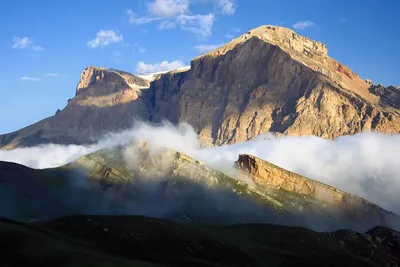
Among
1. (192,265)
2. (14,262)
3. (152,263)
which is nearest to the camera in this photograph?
(14,262)

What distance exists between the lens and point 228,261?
199875 mm

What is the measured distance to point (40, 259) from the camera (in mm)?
140750

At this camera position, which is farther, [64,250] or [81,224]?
[81,224]

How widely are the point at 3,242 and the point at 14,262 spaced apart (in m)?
14.6

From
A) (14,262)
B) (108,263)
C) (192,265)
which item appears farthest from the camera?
(192,265)

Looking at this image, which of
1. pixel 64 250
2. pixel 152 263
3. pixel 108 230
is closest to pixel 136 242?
pixel 108 230

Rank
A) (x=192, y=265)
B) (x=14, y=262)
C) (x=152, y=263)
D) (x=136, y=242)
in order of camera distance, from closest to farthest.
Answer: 1. (x=14, y=262)
2. (x=152, y=263)
3. (x=192, y=265)
4. (x=136, y=242)

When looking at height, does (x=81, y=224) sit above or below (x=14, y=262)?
above

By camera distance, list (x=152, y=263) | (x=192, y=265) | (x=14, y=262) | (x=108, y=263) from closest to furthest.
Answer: (x=14, y=262) → (x=108, y=263) → (x=152, y=263) → (x=192, y=265)

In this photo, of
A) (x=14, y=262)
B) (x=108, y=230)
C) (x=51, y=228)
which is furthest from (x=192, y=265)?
(x=14, y=262)

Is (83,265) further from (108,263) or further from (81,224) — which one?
(81,224)

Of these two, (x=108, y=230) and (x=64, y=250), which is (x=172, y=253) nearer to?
(x=108, y=230)

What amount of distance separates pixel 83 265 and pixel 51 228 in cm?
5643

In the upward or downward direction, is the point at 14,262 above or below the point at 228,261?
below
